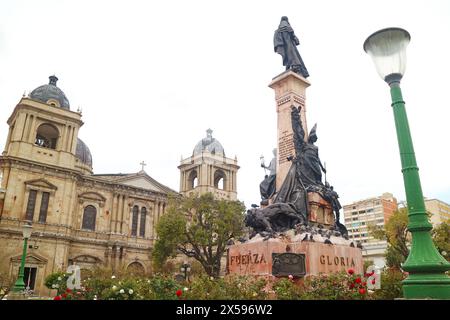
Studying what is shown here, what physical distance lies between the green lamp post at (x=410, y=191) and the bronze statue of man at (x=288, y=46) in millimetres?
7789

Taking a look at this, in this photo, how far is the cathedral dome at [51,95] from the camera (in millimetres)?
35784

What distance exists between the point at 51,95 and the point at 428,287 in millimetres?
38766

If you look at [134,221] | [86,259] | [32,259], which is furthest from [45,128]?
[86,259]

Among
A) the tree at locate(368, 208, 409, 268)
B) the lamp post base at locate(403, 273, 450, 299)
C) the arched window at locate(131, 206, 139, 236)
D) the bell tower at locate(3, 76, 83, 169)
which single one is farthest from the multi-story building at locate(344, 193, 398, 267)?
the lamp post base at locate(403, 273, 450, 299)

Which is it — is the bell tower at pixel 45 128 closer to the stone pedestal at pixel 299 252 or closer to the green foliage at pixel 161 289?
the stone pedestal at pixel 299 252

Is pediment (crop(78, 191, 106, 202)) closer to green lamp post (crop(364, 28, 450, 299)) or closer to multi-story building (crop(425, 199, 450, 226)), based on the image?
green lamp post (crop(364, 28, 450, 299))

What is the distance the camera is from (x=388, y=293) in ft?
23.0

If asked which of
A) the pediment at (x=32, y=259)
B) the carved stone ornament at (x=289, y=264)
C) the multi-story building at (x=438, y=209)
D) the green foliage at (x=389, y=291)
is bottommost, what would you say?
the green foliage at (x=389, y=291)

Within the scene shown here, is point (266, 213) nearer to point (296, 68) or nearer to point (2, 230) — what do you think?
point (296, 68)

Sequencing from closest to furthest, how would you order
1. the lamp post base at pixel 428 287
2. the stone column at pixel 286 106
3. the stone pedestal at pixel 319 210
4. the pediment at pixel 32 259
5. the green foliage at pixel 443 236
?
the lamp post base at pixel 428 287 → the stone pedestal at pixel 319 210 → the stone column at pixel 286 106 → the green foliage at pixel 443 236 → the pediment at pixel 32 259

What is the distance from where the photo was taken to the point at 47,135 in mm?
37406

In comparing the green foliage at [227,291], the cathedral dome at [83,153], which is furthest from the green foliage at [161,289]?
the cathedral dome at [83,153]

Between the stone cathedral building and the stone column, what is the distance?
27.1 m
